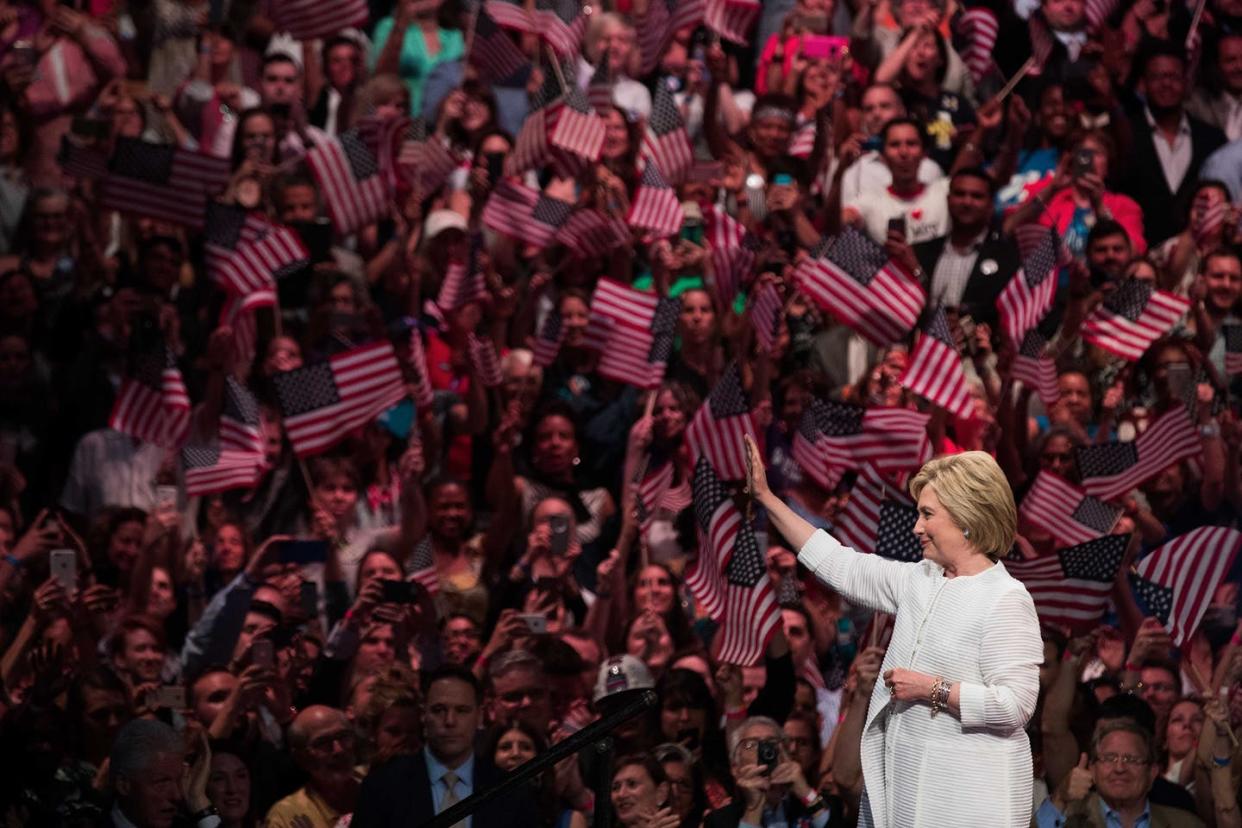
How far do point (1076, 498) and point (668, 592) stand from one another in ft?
5.09

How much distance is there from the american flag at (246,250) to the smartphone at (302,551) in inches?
57.7

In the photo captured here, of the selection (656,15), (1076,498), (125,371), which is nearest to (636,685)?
(1076,498)

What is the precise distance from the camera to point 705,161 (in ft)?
37.2

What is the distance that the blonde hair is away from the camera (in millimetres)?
5293

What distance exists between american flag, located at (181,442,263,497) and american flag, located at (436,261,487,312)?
4.17 ft

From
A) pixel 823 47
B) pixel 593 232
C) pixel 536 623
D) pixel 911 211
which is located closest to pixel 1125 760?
pixel 536 623

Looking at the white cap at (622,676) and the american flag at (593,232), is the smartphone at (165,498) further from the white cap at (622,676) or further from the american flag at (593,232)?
the american flag at (593,232)

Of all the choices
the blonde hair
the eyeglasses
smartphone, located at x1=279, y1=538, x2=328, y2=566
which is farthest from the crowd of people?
the blonde hair

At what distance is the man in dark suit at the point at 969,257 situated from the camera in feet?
33.4

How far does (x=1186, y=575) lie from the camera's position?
812 centimetres

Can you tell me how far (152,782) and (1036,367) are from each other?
4078 millimetres

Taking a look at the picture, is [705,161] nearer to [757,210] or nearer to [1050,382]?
[757,210]

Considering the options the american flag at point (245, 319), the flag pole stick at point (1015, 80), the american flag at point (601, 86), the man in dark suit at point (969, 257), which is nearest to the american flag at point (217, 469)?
Answer: the american flag at point (245, 319)

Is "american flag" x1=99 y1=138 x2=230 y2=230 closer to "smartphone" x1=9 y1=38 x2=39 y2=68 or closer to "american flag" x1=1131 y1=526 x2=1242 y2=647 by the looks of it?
"smartphone" x1=9 y1=38 x2=39 y2=68
